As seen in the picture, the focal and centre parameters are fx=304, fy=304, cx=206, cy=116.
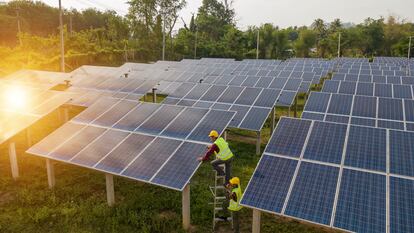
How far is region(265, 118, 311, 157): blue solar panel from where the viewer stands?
8.21 meters

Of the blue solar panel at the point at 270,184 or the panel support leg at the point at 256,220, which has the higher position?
the blue solar panel at the point at 270,184

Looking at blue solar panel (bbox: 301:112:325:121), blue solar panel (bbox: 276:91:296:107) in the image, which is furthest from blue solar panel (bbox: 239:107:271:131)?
blue solar panel (bbox: 276:91:296:107)

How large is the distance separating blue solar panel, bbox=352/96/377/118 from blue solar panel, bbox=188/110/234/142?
6.26 metres

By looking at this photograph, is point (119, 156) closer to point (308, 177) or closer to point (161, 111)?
point (161, 111)

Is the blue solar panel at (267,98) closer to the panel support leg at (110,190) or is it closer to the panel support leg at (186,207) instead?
the panel support leg at (186,207)

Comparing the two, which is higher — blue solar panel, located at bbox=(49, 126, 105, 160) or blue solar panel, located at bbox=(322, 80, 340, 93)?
blue solar panel, located at bbox=(322, 80, 340, 93)

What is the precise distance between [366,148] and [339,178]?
1323 millimetres

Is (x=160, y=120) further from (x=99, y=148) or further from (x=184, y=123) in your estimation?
(x=99, y=148)

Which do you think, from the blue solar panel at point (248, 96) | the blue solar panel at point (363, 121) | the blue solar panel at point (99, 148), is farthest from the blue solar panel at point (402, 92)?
the blue solar panel at point (99, 148)

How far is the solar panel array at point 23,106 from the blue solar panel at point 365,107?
13207mm


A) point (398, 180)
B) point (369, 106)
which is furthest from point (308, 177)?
point (369, 106)

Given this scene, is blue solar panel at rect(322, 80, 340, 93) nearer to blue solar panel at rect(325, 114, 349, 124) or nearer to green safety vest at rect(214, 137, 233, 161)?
blue solar panel at rect(325, 114, 349, 124)

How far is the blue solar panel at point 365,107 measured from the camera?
520 inches

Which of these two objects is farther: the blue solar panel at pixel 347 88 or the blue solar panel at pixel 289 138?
the blue solar panel at pixel 347 88
